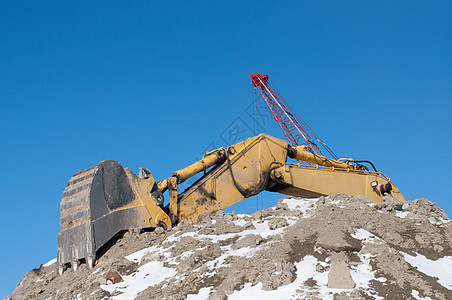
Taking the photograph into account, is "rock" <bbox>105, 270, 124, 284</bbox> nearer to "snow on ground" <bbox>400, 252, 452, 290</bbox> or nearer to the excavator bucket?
the excavator bucket

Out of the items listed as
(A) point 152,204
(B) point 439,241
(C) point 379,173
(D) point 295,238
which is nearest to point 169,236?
(A) point 152,204

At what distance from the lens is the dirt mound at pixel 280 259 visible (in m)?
7.24

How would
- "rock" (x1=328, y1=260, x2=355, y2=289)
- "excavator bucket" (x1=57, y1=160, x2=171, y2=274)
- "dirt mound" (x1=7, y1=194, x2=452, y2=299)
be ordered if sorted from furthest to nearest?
"excavator bucket" (x1=57, y1=160, x2=171, y2=274) → "dirt mound" (x1=7, y1=194, x2=452, y2=299) → "rock" (x1=328, y1=260, x2=355, y2=289)

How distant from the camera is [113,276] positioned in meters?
8.73

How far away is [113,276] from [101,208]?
1759 millimetres

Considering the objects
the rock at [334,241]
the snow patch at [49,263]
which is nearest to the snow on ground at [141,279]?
the rock at [334,241]

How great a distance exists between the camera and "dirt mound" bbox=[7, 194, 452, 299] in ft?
23.8

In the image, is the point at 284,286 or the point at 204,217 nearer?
the point at 284,286

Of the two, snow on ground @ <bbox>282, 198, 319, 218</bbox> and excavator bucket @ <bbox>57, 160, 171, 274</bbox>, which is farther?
snow on ground @ <bbox>282, 198, 319, 218</bbox>

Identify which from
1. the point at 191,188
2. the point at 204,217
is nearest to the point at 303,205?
the point at 204,217

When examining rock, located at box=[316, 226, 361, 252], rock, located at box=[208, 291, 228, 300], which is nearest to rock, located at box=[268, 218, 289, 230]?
rock, located at box=[316, 226, 361, 252]

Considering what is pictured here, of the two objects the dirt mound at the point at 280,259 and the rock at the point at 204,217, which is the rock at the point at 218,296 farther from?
the rock at the point at 204,217

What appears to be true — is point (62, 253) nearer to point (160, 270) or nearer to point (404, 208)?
point (160, 270)

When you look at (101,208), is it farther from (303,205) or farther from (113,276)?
(303,205)
